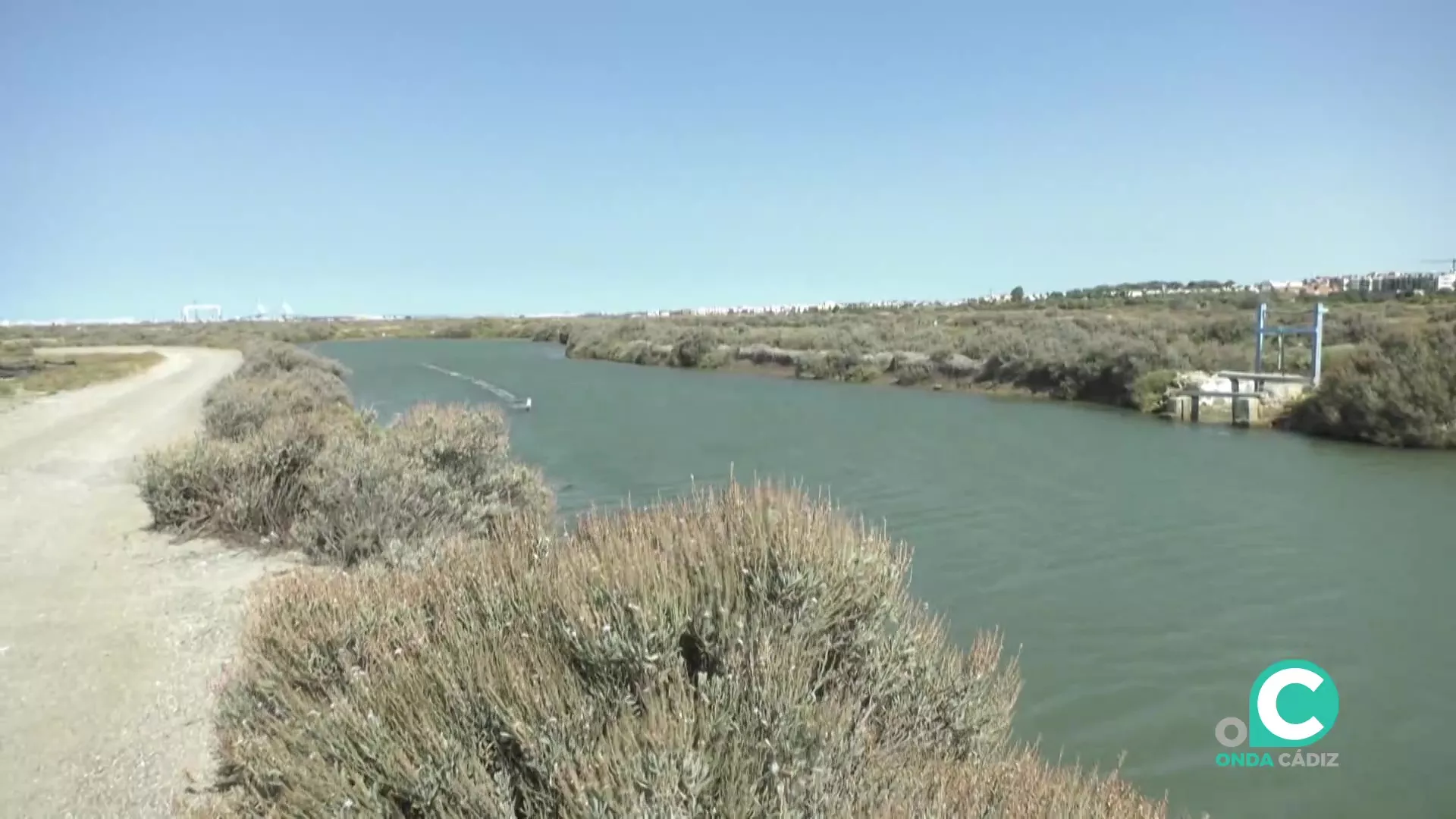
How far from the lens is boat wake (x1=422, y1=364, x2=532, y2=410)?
33.4 m

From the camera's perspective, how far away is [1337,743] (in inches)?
273

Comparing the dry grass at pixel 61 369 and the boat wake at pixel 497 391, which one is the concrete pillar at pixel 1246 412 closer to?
the boat wake at pixel 497 391

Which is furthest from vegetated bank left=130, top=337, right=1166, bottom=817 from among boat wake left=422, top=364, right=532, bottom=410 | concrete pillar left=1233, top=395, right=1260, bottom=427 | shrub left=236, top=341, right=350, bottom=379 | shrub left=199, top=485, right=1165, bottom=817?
boat wake left=422, top=364, right=532, bottom=410

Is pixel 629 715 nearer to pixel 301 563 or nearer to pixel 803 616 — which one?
pixel 803 616

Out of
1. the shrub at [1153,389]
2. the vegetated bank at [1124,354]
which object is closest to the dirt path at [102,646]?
the vegetated bank at [1124,354]

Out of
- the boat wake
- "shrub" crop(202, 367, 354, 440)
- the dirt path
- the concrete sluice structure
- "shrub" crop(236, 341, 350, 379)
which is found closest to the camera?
the dirt path

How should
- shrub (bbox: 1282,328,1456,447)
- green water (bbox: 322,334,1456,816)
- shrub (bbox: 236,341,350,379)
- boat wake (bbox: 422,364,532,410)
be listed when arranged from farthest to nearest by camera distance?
boat wake (bbox: 422,364,532,410) < shrub (bbox: 236,341,350,379) < shrub (bbox: 1282,328,1456,447) < green water (bbox: 322,334,1456,816)

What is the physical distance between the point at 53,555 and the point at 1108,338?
3050 cm

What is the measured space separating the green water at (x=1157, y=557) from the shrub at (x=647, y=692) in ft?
11.3

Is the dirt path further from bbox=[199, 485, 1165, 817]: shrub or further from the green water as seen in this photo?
the green water

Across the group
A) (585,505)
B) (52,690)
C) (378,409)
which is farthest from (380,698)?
(378,409)

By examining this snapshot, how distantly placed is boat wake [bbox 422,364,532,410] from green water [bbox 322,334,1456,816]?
494 cm

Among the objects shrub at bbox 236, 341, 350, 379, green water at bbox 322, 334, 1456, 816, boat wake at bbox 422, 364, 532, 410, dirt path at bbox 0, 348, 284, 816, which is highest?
shrub at bbox 236, 341, 350, 379

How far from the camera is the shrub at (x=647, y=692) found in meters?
2.79
